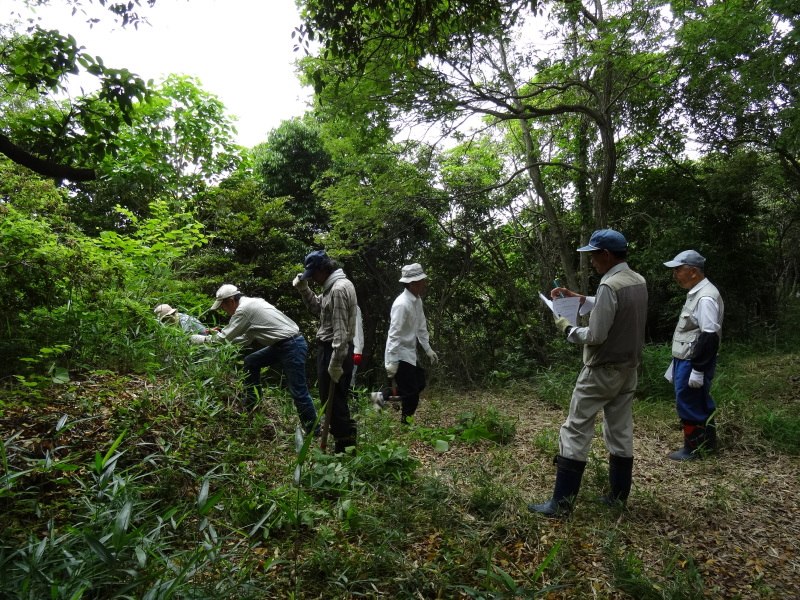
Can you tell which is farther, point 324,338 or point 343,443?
point 324,338

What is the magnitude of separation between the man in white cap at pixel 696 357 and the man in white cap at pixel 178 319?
4.71m

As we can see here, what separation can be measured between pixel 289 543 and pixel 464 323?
795 cm

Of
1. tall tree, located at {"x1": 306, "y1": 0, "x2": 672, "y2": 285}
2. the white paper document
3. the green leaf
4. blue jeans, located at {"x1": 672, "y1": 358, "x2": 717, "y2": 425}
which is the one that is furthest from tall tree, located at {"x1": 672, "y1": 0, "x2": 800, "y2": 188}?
the green leaf

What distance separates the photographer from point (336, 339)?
400 centimetres

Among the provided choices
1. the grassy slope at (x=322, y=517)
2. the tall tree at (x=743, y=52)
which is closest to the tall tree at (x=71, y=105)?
the grassy slope at (x=322, y=517)

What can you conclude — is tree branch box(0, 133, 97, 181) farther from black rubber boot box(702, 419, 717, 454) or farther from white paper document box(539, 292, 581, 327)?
black rubber boot box(702, 419, 717, 454)

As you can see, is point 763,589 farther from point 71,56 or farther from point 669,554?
point 71,56

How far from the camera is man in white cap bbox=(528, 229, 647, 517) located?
10.4ft

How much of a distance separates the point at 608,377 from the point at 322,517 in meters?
2.02

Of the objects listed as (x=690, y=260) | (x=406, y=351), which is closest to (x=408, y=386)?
(x=406, y=351)

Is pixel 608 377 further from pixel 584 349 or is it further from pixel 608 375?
pixel 584 349

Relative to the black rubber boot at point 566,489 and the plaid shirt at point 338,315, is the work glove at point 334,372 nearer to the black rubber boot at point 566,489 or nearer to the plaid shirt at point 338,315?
the plaid shirt at point 338,315

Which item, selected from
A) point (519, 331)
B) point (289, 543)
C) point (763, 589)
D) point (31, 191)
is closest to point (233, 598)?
point (289, 543)

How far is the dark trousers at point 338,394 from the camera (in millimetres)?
4059
